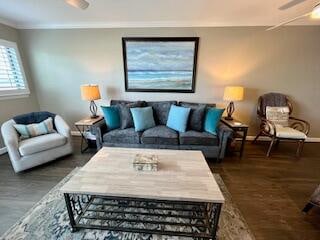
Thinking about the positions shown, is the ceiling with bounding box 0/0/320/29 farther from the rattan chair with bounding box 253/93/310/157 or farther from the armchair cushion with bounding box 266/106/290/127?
the armchair cushion with bounding box 266/106/290/127

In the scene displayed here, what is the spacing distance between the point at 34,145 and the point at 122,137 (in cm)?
131

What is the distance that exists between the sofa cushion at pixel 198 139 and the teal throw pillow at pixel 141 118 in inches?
26.2

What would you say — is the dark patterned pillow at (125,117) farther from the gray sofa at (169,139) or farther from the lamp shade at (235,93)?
the lamp shade at (235,93)

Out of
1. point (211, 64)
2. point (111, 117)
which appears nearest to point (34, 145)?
point (111, 117)

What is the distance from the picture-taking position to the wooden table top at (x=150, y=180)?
145cm

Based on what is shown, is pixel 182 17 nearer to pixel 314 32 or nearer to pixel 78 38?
pixel 78 38

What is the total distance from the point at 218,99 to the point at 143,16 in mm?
2237

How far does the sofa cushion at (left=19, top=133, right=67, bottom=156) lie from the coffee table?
4.03 ft

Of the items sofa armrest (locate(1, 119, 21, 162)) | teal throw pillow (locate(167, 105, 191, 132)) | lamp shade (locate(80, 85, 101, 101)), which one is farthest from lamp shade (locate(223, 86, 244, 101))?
sofa armrest (locate(1, 119, 21, 162))

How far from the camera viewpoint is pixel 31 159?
2590 millimetres

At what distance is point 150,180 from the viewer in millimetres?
1636

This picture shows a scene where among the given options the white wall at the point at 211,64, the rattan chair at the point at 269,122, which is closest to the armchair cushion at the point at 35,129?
the white wall at the point at 211,64

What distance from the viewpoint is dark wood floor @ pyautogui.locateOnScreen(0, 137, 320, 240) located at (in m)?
1.73

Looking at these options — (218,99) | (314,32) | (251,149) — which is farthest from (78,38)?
(314,32)
